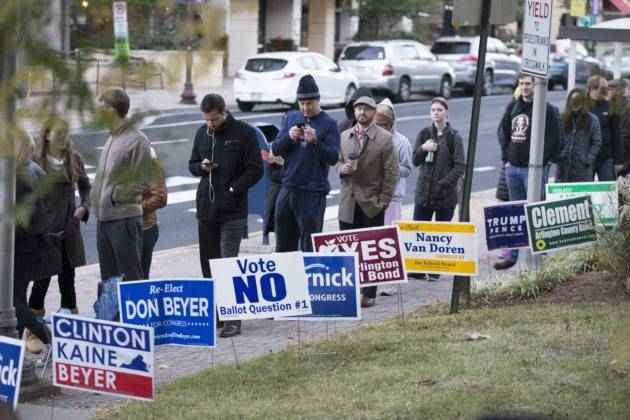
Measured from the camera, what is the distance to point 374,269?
377 inches

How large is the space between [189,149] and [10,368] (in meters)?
9.49

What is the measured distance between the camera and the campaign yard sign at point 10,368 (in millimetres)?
6406

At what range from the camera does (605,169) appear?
14.1 m

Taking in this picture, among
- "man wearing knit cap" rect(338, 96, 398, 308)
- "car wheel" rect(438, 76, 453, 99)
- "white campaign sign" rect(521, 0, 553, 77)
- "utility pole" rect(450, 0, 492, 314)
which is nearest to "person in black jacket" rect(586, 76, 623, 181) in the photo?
"white campaign sign" rect(521, 0, 553, 77)

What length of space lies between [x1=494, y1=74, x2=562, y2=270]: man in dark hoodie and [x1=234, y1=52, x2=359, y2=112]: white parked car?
1920cm

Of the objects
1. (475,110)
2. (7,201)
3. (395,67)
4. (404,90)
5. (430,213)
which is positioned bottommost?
(404,90)

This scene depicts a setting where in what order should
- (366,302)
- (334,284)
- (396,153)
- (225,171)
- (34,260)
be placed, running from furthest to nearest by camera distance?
(396,153) < (366,302) < (225,171) < (34,260) < (334,284)

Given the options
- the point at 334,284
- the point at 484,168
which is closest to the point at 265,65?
the point at 484,168

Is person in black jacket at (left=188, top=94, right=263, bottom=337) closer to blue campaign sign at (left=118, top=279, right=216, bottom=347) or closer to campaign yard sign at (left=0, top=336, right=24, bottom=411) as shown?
blue campaign sign at (left=118, top=279, right=216, bottom=347)

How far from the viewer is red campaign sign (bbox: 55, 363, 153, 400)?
23.1 ft

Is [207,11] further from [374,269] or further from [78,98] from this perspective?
[374,269]

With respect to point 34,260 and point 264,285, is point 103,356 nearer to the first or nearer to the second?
point 264,285

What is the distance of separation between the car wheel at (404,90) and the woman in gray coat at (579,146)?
2445 centimetres

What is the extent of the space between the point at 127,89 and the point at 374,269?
5412mm
